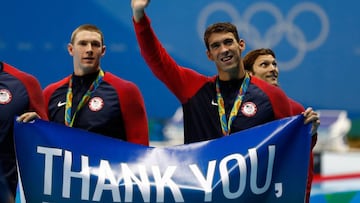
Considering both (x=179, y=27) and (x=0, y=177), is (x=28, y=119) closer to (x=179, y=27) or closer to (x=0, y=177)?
(x=0, y=177)

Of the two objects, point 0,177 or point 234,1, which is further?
point 234,1

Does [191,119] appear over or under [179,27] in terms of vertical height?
under

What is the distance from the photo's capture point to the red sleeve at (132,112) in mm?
5406

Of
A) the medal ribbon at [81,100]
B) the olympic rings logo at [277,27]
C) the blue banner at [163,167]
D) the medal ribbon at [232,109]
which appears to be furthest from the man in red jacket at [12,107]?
the olympic rings logo at [277,27]

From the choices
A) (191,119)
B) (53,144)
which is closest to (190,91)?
(191,119)

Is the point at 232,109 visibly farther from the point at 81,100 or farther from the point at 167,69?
the point at 81,100

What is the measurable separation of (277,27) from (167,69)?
804 cm

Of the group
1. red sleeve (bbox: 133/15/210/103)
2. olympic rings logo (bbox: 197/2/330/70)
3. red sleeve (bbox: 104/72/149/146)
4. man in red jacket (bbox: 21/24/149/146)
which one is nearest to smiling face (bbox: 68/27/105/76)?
man in red jacket (bbox: 21/24/149/146)

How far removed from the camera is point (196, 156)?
468 centimetres

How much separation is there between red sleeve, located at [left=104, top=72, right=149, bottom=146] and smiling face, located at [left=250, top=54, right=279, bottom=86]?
0.89m

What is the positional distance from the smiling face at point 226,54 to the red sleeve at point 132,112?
632 millimetres

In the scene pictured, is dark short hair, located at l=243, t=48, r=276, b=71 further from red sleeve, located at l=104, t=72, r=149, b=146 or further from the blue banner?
the blue banner

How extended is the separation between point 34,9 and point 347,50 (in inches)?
173

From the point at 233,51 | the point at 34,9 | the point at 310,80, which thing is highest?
→ the point at 34,9
